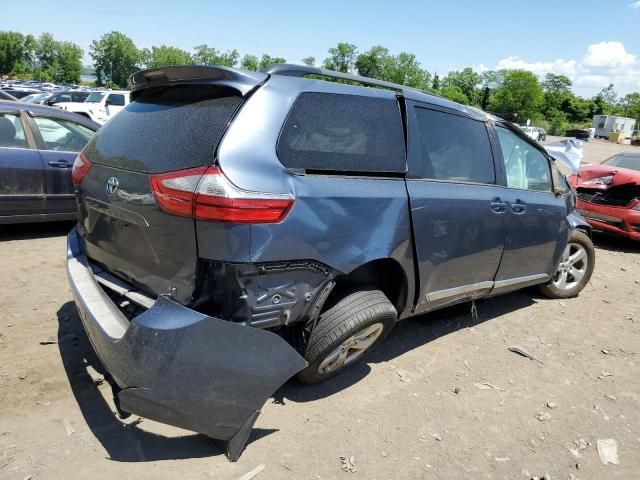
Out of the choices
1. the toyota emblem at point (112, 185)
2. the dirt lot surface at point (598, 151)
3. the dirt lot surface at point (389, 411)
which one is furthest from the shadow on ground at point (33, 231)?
the dirt lot surface at point (598, 151)

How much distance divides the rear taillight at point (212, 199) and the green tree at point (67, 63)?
358ft

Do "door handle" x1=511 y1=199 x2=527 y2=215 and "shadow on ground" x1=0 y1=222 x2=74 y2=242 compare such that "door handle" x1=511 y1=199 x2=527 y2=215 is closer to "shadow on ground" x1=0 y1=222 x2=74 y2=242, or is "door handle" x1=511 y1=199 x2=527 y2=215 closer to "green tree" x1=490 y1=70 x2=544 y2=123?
"shadow on ground" x1=0 y1=222 x2=74 y2=242

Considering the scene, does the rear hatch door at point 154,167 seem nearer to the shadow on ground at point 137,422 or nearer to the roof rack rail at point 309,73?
the roof rack rail at point 309,73

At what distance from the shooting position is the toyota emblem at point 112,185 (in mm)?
2627

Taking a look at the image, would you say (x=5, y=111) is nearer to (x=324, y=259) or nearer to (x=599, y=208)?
(x=324, y=259)

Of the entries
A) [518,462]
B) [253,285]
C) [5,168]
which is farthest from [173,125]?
[5,168]

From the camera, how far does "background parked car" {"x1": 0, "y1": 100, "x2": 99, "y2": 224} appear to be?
209 inches

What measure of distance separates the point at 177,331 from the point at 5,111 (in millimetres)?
4699

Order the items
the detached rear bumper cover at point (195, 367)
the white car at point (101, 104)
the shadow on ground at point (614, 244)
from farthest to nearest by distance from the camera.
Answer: the white car at point (101, 104)
the shadow on ground at point (614, 244)
the detached rear bumper cover at point (195, 367)

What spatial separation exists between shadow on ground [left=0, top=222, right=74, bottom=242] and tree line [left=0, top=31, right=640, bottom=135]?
3993 inches

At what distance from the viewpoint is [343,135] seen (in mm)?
2770

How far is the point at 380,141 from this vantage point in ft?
9.71

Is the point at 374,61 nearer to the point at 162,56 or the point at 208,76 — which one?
the point at 162,56

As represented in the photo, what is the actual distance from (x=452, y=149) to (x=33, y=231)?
511 centimetres
